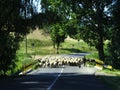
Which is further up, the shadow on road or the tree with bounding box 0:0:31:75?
the tree with bounding box 0:0:31:75

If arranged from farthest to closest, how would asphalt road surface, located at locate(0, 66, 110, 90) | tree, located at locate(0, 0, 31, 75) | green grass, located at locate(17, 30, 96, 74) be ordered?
green grass, located at locate(17, 30, 96, 74) < tree, located at locate(0, 0, 31, 75) < asphalt road surface, located at locate(0, 66, 110, 90)

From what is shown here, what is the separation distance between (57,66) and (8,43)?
71.2ft

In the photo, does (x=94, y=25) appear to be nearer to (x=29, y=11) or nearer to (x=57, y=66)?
(x=57, y=66)

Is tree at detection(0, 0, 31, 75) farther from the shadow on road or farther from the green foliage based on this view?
the shadow on road

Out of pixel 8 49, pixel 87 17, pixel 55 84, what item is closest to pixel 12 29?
pixel 8 49

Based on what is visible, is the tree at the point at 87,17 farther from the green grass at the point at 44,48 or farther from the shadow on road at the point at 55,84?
the shadow on road at the point at 55,84

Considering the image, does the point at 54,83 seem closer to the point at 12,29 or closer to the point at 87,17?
the point at 12,29

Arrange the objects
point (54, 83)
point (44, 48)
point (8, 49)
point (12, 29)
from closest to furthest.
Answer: point (54, 83)
point (12, 29)
point (8, 49)
point (44, 48)

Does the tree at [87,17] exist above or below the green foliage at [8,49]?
above

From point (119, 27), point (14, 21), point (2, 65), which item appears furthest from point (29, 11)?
point (119, 27)

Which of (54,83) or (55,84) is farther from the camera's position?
(54,83)

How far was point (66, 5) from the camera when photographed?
6706cm

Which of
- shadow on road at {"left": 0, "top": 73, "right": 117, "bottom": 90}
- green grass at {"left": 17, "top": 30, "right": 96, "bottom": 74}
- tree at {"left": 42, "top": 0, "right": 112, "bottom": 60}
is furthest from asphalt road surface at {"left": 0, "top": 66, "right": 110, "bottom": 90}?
green grass at {"left": 17, "top": 30, "right": 96, "bottom": 74}

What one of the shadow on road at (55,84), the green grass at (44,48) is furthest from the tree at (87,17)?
the shadow on road at (55,84)
